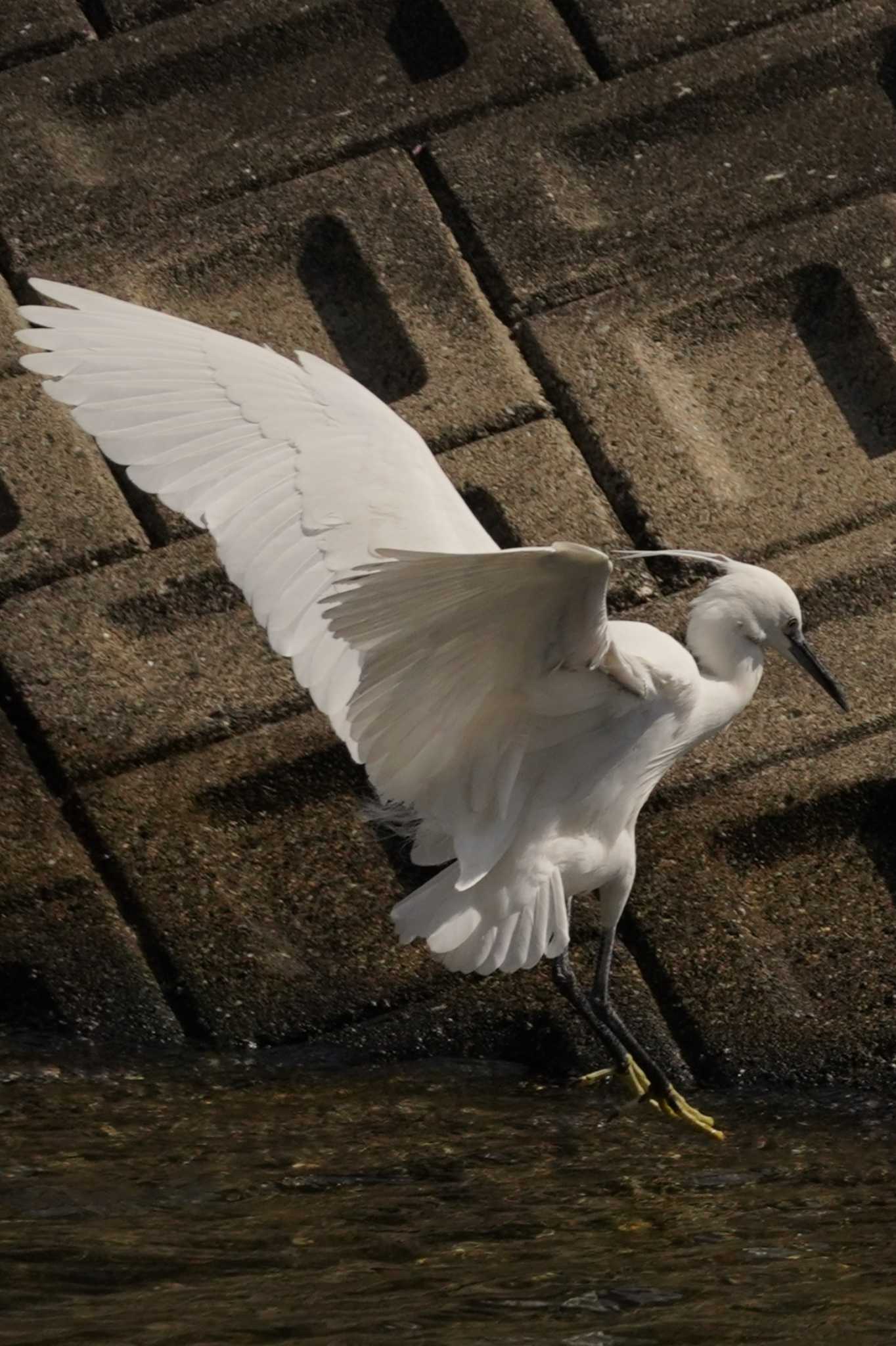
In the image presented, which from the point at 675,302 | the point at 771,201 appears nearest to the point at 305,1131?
the point at 675,302

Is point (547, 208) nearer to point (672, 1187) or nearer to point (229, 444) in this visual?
point (229, 444)

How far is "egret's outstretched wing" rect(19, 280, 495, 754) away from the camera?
9.77 feet

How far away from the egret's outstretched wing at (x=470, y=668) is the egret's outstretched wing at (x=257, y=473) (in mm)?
108

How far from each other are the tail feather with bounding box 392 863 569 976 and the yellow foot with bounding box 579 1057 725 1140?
1.13 feet

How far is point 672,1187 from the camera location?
110 inches

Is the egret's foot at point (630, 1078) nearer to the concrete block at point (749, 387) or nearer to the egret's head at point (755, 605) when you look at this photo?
the egret's head at point (755, 605)

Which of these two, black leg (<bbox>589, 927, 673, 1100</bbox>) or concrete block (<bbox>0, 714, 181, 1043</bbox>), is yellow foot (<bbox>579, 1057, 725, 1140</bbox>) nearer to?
black leg (<bbox>589, 927, 673, 1100</bbox>)

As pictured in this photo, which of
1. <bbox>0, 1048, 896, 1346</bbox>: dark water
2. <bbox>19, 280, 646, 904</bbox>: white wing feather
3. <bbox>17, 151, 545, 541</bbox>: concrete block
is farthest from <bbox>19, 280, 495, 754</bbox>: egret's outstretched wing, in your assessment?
<bbox>17, 151, 545, 541</bbox>: concrete block

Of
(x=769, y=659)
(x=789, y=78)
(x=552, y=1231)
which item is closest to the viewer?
(x=552, y=1231)

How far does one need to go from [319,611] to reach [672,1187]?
1006 mm

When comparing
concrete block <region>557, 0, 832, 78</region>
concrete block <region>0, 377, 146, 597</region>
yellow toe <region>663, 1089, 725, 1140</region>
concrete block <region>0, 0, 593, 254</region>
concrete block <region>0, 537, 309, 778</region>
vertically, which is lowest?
yellow toe <region>663, 1089, 725, 1140</region>

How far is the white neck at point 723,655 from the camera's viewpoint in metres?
3.16

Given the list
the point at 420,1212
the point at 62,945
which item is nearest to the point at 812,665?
the point at 420,1212

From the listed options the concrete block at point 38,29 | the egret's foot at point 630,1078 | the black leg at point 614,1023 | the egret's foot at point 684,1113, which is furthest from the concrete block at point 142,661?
the concrete block at point 38,29
